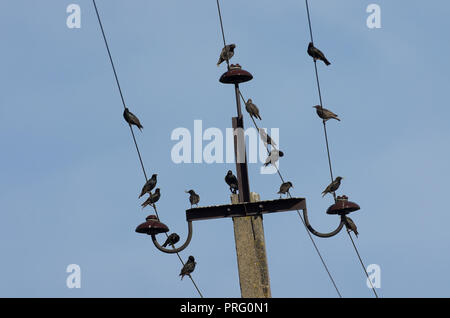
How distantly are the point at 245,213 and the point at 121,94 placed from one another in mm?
3307

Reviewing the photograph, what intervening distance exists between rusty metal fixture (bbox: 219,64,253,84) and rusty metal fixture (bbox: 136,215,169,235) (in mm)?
2416

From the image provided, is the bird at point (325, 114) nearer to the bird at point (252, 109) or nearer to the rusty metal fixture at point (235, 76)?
the bird at point (252, 109)

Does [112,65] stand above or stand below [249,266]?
above

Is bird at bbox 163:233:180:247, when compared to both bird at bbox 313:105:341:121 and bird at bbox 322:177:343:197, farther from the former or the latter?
bird at bbox 313:105:341:121

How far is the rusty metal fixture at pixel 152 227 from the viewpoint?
13930mm

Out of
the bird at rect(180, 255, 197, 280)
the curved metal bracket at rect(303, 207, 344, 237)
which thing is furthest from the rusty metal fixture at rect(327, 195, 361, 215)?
the bird at rect(180, 255, 197, 280)

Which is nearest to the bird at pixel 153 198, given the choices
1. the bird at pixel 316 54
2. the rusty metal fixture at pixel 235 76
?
the rusty metal fixture at pixel 235 76

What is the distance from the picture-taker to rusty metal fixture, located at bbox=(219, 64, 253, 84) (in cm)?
1441

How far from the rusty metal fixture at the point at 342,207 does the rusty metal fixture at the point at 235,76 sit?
7.62 ft

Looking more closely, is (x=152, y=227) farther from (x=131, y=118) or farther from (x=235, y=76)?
(x=131, y=118)
